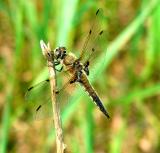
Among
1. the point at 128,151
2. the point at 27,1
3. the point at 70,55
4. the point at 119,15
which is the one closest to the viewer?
the point at 70,55

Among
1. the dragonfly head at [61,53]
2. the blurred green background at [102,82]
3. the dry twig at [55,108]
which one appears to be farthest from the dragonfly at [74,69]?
the blurred green background at [102,82]

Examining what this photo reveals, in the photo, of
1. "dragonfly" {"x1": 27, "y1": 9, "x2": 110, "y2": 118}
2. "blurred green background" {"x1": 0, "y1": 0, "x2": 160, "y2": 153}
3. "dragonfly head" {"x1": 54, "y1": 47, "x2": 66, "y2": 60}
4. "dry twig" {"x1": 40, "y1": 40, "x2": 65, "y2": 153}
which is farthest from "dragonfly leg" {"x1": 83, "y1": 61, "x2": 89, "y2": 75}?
"blurred green background" {"x1": 0, "y1": 0, "x2": 160, "y2": 153}

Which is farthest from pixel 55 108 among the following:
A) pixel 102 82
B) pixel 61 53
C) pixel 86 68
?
pixel 102 82

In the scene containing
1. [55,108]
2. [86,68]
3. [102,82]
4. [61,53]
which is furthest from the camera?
[102,82]

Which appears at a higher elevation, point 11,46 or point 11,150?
point 11,46

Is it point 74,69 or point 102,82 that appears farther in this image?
point 102,82

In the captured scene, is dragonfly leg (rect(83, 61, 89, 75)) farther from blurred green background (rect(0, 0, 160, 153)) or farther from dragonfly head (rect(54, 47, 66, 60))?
blurred green background (rect(0, 0, 160, 153))

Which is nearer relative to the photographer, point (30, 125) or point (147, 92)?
point (147, 92)

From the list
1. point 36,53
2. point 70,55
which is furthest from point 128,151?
point 70,55

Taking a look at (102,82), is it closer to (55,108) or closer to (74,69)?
(74,69)

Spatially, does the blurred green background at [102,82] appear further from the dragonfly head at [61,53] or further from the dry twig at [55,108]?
the dry twig at [55,108]

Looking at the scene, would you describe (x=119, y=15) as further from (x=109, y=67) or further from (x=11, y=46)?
(x=11, y=46)
